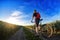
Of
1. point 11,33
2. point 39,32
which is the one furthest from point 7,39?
point 39,32

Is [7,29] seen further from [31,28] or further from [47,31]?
[47,31]

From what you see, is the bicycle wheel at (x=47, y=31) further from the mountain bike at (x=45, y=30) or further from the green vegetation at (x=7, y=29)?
the green vegetation at (x=7, y=29)

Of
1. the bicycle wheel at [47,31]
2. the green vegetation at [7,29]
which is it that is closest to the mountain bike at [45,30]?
the bicycle wheel at [47,31]

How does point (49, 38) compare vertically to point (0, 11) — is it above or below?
below

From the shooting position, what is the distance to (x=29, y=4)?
626 centimetres

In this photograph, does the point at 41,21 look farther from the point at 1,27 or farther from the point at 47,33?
the point at 1,27

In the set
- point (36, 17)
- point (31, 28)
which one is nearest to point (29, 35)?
point (31, 28)

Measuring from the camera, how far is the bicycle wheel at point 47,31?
6.37 meters

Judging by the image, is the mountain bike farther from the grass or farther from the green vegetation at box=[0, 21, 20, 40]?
the green vegetation at box=[0, 21, 20, 40]

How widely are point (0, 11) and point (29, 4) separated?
1.65ft

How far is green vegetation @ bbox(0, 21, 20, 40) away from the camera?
614 centimetres

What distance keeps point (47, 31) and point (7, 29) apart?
716mm

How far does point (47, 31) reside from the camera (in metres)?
6.42

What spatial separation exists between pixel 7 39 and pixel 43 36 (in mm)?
633
